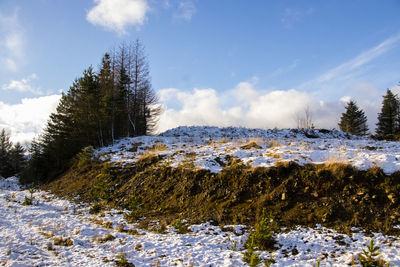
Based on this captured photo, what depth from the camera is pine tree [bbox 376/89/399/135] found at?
36.1 m

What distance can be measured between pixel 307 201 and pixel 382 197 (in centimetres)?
191

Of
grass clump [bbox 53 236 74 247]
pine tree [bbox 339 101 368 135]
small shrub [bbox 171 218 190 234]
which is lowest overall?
grass clump [bbox 53 236 74 247]

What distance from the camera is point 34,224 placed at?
7.63 m

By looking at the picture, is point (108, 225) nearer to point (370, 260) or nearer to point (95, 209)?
point (95, 209)

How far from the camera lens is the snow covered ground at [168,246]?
4.54 m

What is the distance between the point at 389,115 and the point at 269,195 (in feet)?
141

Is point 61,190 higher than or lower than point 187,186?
lower

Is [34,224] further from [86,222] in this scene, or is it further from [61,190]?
[61,190]

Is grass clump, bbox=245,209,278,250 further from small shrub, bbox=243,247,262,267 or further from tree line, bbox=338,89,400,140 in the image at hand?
tree line, bbox=338,89,400,140

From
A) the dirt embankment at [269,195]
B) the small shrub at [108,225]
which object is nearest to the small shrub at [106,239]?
the small shrub at [108,225]

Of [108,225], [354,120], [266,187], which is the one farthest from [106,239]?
[354,120]

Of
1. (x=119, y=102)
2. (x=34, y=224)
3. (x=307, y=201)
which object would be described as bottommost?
(x=34, y=224)

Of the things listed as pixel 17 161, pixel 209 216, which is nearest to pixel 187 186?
pixel 209 216

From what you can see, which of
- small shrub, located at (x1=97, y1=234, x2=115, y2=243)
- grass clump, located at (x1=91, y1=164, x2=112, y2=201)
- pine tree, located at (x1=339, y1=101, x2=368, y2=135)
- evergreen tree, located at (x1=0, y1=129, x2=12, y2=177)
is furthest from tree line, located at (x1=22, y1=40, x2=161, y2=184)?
pine tree, located at (x1=339, y1=101, x2=368, y2=135)
